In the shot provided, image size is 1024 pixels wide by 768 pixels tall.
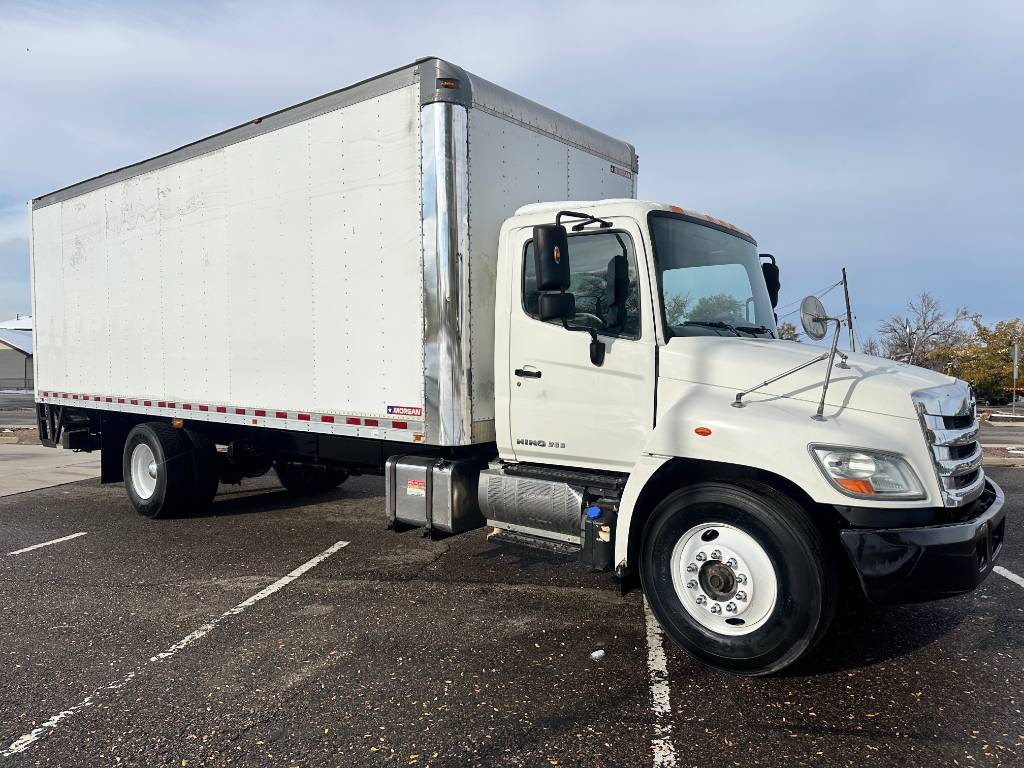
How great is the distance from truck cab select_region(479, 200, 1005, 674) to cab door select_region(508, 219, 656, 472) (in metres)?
0.01

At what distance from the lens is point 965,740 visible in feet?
10.8

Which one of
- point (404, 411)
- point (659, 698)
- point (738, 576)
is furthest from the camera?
point (404, 411)

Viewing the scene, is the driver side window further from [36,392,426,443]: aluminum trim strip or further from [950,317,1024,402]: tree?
[950,317,1024,402]: tree

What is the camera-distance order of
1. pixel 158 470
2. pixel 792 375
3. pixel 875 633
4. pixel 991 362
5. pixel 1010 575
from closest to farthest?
pixel 792 375 < pixel 875 633 < pixel 1010 575 < pixel 158 470 < pixel 991 362

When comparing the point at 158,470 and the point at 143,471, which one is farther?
the point at 143,471

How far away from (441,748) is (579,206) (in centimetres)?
328

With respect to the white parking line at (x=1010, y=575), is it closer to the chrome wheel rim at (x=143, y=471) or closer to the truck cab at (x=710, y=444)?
the truck cab at (x=710, y=444)

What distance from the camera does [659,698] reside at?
372 centimetres

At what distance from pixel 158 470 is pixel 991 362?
119 feet

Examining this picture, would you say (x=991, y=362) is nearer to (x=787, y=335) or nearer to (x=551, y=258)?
(x=787, y=335)

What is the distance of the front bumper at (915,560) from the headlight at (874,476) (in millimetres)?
175

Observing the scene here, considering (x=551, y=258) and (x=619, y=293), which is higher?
(x=551, y=258)

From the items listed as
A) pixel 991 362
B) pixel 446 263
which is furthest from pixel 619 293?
pixel 991 362

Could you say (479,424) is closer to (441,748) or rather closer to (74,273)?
(441,748)
